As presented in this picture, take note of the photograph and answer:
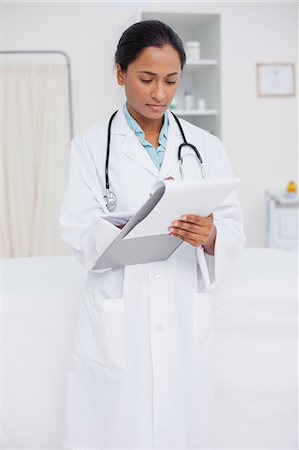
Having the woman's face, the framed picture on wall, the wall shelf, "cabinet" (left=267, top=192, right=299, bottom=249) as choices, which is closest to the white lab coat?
the woman's face

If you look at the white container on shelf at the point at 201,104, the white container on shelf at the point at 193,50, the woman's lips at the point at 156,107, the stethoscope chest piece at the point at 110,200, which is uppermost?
the white container on shelf at the point at 193,50

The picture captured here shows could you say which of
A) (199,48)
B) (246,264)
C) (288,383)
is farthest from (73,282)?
(199,48)

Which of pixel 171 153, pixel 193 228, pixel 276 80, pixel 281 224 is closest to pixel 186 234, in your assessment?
pixel 193 228

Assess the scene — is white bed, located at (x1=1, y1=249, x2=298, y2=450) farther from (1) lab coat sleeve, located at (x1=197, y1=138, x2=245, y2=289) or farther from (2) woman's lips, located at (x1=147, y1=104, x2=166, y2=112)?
(2) woman's lips, located at (x1=147, y1=104, x2=166, y2=112)

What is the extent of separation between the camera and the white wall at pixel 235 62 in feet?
12.1

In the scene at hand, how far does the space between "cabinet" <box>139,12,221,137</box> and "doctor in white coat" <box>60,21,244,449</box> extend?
231 centimetres

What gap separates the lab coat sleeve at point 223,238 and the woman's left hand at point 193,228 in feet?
0.36

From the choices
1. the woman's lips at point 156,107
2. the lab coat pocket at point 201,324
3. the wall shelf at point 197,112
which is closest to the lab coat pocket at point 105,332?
the lab coat pocket at point 201,324

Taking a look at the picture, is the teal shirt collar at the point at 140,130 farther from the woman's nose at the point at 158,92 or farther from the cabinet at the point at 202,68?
the cabinet at the point at 202,68

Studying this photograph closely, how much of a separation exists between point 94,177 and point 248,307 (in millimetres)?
631

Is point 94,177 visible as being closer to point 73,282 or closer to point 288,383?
point 73,282

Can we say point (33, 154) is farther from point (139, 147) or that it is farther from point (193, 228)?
point (193, 228)

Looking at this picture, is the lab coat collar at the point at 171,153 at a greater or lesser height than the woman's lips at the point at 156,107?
lesser

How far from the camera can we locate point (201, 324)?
139 cm
